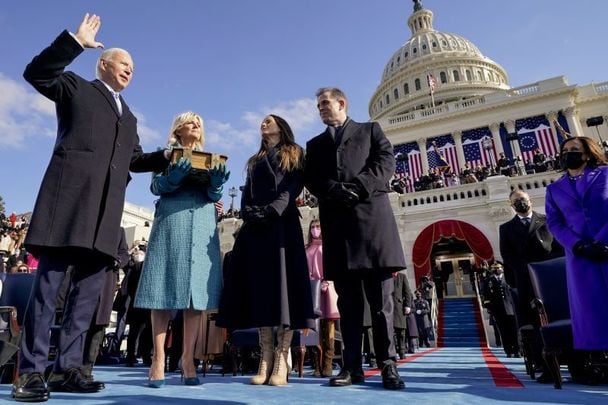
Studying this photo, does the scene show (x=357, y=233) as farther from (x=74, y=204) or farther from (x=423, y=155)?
(x=423, y=155)

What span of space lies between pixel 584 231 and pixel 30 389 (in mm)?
3785

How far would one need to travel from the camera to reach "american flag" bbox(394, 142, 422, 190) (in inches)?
1234

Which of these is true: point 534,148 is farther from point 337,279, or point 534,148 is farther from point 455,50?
point 455,50

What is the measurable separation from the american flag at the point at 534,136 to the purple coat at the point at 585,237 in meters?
29.6

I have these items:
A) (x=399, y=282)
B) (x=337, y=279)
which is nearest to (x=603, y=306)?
(x=337, y=279)

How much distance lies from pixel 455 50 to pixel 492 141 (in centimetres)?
3694

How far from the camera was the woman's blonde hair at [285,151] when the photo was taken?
3162 mm

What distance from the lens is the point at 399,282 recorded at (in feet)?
23.6

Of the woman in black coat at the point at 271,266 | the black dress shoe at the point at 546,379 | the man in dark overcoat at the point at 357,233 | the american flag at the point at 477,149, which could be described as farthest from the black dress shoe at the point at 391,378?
the american flag at the point at 477,149

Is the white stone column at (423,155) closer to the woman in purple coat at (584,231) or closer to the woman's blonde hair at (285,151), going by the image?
the woman in purple coat at (584,231)

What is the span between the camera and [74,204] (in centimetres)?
232

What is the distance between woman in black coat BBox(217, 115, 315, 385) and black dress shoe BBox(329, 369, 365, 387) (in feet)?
1.26

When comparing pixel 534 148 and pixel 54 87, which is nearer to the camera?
pixel 54 87

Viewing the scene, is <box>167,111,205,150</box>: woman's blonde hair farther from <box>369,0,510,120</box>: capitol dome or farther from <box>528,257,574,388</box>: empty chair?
<box>369,0,510,120</box>: capitol dome
